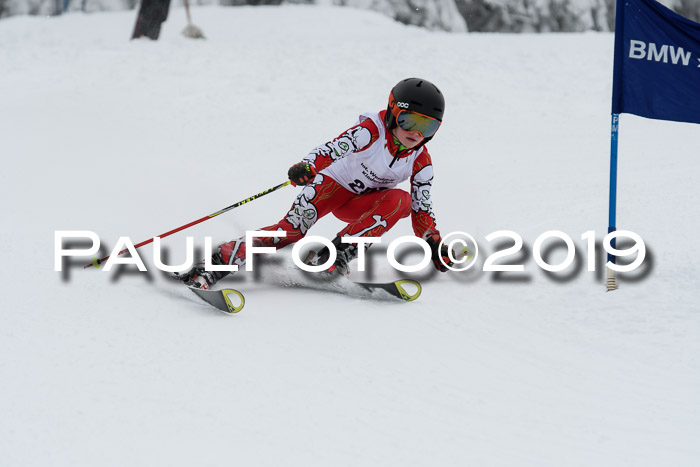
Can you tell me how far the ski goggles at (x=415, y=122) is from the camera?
4961mm

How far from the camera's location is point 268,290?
5156 mm

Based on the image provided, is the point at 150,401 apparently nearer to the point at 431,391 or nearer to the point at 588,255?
the point at 431,391

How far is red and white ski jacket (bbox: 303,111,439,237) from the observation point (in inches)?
205

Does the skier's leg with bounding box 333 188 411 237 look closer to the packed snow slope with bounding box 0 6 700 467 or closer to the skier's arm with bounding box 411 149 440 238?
the skier's arm with bounding box 411 149 440 238

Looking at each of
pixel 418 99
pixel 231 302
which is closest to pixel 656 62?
pixel 418 99

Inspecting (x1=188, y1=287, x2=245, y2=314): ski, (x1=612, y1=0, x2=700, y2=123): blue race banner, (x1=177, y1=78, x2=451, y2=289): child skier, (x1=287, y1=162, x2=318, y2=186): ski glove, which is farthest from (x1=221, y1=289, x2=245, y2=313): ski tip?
(x1=612, y1=0, x2=700, y2=123): blue race banner

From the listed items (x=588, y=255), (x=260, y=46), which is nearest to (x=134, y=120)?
(x=260, y=46)

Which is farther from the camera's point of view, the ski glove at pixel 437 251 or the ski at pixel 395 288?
the ski glove at pixel 437 251

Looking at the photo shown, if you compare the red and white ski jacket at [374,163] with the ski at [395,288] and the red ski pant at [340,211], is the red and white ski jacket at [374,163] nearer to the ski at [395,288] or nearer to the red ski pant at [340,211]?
the red ski pant at [340,211]

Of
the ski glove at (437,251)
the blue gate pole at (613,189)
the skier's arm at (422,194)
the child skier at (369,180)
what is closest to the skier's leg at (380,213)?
the child skier at (369,180)

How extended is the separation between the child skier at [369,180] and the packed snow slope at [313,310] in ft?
0.96

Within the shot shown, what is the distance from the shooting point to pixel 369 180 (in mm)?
5395

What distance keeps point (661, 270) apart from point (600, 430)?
2.55 meters

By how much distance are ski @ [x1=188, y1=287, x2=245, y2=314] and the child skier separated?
289mm
